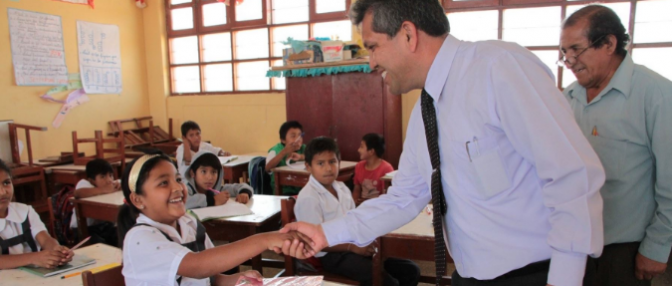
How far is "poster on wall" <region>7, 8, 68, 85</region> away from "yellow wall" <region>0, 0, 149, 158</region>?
0.23ft

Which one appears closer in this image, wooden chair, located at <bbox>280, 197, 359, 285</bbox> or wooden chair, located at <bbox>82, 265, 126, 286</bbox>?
wooden chair, located at <bbox>82, 265, 126, 286</bbox>

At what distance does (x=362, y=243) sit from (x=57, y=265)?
133 centimetres

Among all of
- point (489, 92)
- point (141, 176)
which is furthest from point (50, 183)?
point (489, 92)

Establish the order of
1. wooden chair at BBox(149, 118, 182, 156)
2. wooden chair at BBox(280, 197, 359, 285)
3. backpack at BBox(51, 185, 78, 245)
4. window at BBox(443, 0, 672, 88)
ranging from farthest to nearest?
wooden chair at BBox(149, 118, 182, 156) → window at BBox(443, 0, 672, 88) → backpack at BBox(51, 185, 78, 245) → wooden chair at BBox(280, 197, 359, 285)

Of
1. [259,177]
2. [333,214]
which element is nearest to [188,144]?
[259,177]

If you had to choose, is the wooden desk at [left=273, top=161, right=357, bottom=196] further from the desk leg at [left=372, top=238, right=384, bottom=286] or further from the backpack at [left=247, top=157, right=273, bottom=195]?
the desk leg at [left=372, top=238, right=384, bottom=286]

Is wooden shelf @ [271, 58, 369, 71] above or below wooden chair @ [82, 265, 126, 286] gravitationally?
above

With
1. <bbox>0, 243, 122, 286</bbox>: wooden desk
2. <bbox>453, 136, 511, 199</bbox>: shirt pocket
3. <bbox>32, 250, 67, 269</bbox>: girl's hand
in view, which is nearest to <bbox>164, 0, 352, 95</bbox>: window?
<bbox>0, 243, 122, 286</bbox>: wooden desk

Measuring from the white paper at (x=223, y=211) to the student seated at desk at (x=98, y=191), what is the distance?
1042 mm

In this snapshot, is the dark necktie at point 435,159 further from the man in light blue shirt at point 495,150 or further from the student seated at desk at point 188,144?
the student seated at desk at point 188,144

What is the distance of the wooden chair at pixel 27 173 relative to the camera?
472 centimetres

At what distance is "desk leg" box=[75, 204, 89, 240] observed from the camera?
123 inches

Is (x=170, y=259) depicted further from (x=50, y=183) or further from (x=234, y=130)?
(x=234, y=130)

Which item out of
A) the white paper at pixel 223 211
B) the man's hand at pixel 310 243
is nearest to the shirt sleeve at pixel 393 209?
the man's hand at pixel 310 243
